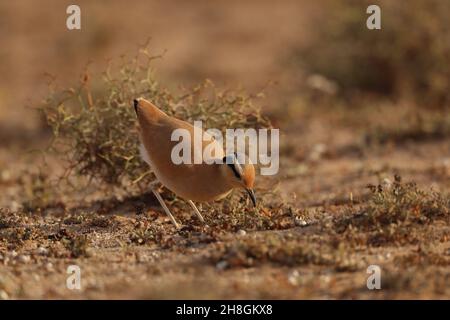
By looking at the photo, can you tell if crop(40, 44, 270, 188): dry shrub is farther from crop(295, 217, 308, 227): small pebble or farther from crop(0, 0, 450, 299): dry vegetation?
crop(295, 217, 308, 227): small pebble

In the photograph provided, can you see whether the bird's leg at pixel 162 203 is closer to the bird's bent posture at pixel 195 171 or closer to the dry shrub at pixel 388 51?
the bird's bent posture at pixel 195 171

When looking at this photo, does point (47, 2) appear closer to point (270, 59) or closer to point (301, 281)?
point (270, 59)

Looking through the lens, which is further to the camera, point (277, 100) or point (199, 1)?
point (199, 1)

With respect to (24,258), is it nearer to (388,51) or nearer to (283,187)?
(283,187)

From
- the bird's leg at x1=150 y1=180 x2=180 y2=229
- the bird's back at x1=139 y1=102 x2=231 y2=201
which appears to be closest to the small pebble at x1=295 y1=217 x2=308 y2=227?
the bird's back at x1=139 y1=102 x2=231 y2=201
